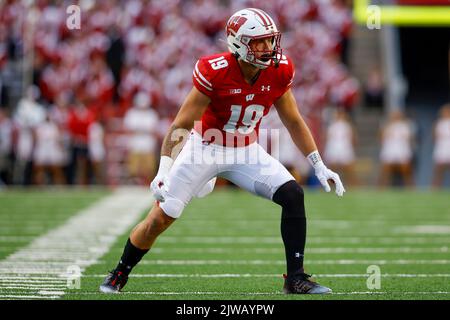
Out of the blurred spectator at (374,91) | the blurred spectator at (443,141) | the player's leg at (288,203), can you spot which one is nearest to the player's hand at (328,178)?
the player's leg at (288,203)

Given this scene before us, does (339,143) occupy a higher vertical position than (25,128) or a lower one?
lower

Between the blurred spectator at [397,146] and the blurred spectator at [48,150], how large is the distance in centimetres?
540

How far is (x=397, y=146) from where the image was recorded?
14664mm

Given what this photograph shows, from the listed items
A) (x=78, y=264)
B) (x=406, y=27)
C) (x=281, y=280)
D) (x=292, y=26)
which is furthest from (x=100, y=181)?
(x=281, y=280)

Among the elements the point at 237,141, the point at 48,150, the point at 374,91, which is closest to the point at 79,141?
the point at 48,150

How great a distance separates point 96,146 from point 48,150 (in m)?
0.78

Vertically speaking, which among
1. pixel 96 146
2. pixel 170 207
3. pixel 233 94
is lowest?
pixel 170 207

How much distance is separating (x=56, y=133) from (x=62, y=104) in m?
0.52

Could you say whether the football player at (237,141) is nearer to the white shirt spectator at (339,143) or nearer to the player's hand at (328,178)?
the player's hand at (328,178)

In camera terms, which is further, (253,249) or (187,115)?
(253,249)

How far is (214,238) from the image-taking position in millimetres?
8219

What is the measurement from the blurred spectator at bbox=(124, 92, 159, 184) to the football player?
9.17 metres

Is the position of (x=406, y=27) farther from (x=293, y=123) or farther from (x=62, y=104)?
(x=293, y=123)

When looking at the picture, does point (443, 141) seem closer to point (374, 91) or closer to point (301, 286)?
point (374, 91)
